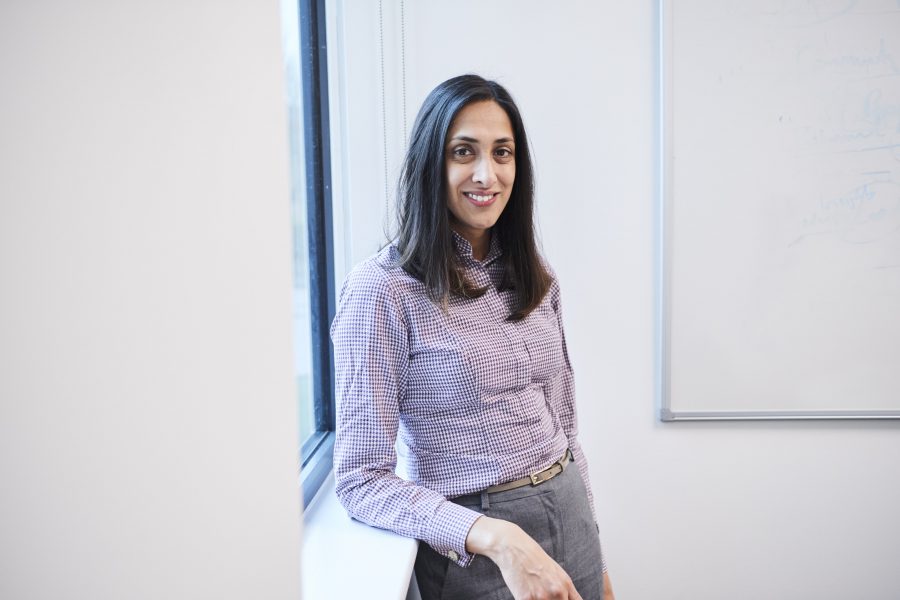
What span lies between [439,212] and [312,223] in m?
0.54

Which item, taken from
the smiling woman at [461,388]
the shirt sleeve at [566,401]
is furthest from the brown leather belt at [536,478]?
the shirt sleeve at [566,401]

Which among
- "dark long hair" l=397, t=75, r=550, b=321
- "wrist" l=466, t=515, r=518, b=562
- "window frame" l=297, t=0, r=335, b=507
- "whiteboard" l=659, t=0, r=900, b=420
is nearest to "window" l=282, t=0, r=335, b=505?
"window frame" l=297, t=0, r=335, b=507

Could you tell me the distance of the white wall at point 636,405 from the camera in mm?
1546

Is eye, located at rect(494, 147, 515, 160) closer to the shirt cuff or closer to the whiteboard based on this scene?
the shirt cuff

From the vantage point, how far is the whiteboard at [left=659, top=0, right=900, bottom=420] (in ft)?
4.88

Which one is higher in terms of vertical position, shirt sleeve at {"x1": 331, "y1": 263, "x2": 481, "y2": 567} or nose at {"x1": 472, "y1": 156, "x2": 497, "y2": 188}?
nose at {"x1": 472, "y1": 156, "x2": 497, "y2": 188}

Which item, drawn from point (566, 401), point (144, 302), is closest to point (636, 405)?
point (566, 401)

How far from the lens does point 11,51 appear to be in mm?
123

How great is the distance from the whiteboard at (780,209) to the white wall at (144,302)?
1.49 m

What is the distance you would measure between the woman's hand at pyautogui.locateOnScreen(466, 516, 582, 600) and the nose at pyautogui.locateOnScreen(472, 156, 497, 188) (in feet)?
1.56

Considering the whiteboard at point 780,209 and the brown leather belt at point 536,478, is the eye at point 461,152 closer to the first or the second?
the brown leather belt at point 536,478

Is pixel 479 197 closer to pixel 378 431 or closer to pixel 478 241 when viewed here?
pixel 478 241

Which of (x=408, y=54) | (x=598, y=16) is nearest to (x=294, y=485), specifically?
(x=408, y=54)

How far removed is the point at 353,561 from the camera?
0.76m
